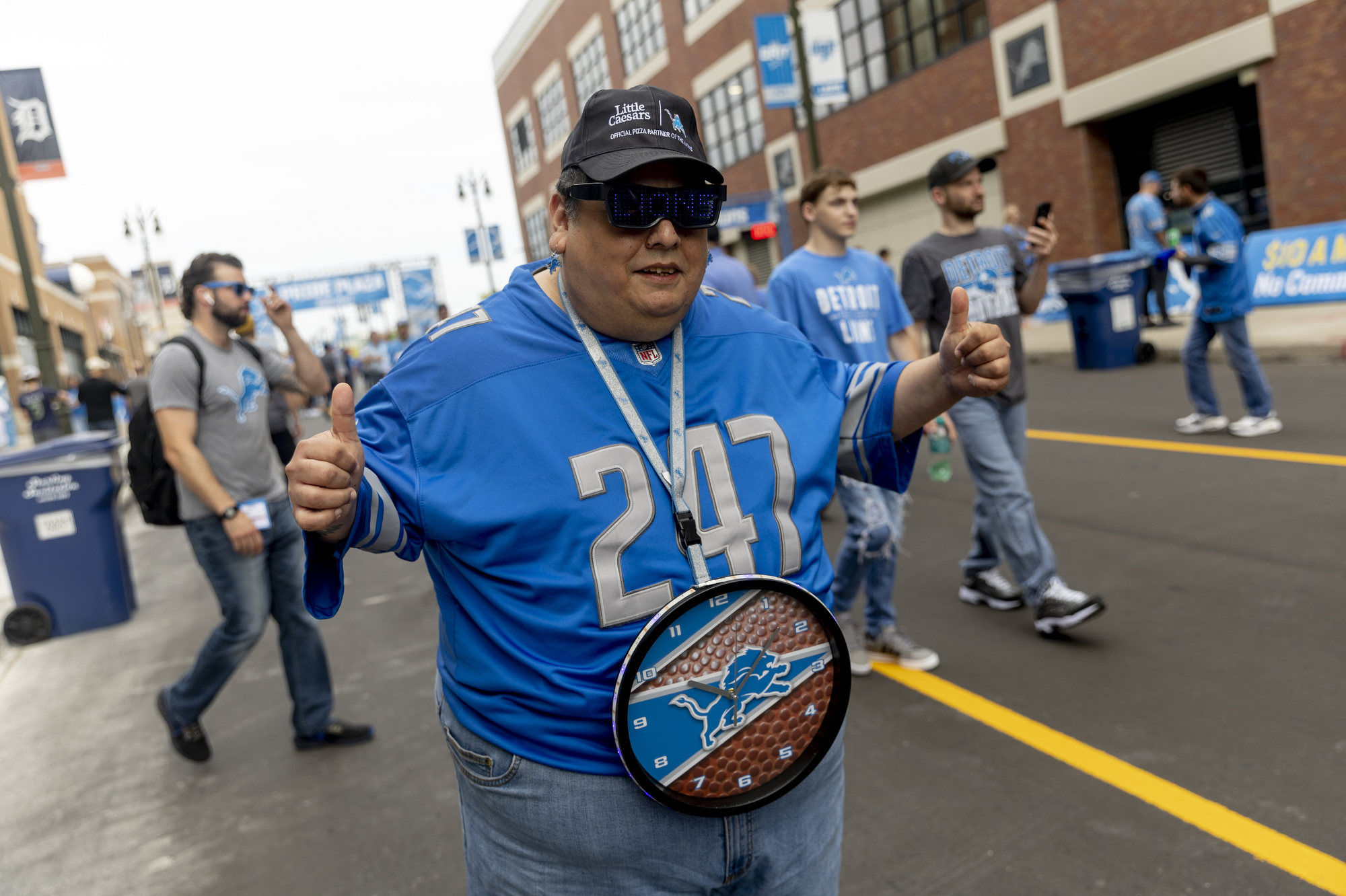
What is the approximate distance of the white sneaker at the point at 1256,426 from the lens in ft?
24.0

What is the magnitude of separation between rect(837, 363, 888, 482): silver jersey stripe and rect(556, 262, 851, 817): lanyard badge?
0.38 metres

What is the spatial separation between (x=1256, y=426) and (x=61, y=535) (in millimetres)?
8466

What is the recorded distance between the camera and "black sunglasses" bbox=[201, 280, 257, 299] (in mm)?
3957

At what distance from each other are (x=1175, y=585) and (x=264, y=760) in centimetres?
420

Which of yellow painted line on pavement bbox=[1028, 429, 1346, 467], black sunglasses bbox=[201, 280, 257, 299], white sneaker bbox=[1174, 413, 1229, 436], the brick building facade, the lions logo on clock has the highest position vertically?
the brick building facade

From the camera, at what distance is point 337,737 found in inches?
166

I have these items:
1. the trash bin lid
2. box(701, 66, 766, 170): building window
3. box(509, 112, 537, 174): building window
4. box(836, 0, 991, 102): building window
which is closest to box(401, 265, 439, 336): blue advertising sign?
box(509, 112, 537, 174): building window

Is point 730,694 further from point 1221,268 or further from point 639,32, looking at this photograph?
point 639,32

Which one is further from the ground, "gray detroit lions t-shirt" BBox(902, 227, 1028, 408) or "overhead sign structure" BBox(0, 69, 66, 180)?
"overhead sign structure" BBox(0, 69, 66, 180)

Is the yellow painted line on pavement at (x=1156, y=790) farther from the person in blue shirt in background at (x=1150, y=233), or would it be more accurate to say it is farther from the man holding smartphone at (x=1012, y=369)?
the person in blue shirt in background at (x=1150, y=233)

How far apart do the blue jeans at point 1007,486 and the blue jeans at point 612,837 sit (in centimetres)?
283

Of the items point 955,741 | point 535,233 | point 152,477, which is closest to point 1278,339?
point 955,741

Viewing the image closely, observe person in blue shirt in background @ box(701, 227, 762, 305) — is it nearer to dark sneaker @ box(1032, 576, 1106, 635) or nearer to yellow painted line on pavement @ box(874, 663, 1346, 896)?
dark sneaker @ box(1032, 576, 1106, 635)

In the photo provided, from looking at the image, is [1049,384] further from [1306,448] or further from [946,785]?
[946,785]
